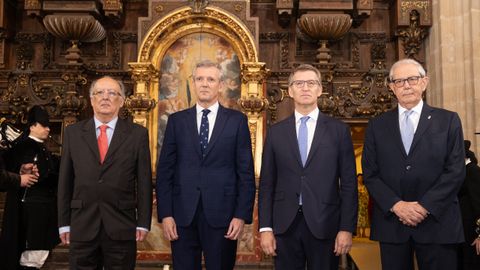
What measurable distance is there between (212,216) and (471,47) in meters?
4.88

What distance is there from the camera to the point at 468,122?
674 cm

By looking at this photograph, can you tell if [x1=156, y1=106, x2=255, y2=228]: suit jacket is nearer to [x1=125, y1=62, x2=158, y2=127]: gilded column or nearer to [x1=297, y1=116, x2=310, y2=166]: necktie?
[x1=297, y1=116, x2=310, y2=166]: necktie

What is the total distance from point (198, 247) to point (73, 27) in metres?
4.47

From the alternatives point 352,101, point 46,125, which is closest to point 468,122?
point 352,101

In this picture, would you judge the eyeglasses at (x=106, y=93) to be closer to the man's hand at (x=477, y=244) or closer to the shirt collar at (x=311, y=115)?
the shirt collar at (x=311, y=115)

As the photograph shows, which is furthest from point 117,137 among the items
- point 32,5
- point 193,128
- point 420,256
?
point 32,5

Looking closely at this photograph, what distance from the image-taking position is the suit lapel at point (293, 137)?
11.2 ft

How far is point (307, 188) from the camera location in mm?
3336

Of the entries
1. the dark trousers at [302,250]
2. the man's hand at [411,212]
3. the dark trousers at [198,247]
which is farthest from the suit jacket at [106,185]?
the man's hand at [411,212]

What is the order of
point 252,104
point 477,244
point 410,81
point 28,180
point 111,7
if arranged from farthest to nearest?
1. point 111,7
2. point 252,104
3. point 28,180
4. point 477,244
5. point 410,81

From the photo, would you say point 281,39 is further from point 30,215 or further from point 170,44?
point 30,215

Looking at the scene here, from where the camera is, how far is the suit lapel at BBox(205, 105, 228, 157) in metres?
3.54

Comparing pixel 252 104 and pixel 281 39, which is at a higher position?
pixel 281 39

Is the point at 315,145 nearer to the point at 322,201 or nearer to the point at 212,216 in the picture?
the point at 322,201
